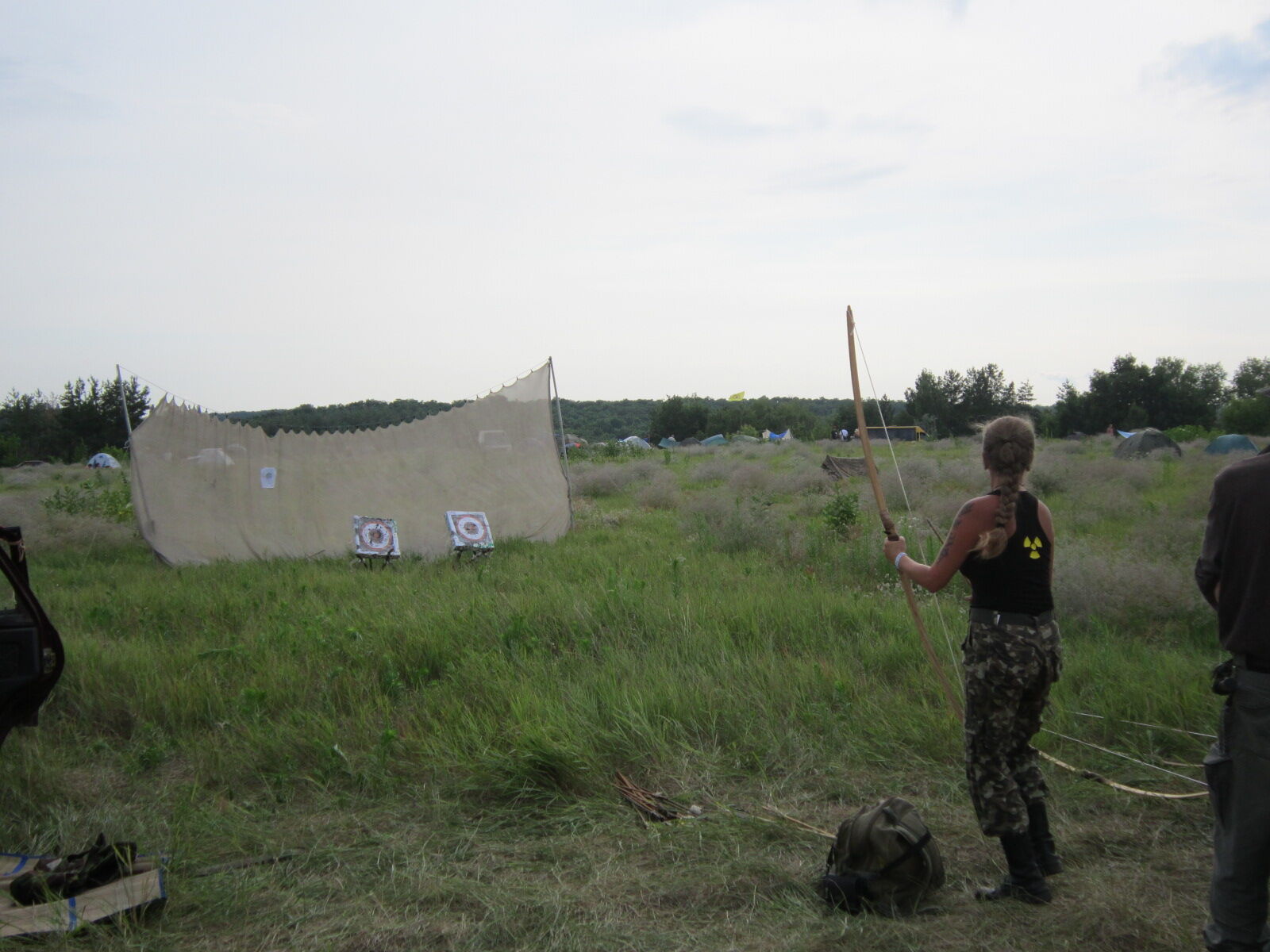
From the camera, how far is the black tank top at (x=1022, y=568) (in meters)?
3.21

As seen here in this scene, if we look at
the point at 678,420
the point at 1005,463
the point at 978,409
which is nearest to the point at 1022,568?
the point at 1005,463

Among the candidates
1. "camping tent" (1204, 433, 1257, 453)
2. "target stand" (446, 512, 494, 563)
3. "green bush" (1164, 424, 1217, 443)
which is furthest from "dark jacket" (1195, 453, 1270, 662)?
"green bush" (1164, 424, 1217, 443)

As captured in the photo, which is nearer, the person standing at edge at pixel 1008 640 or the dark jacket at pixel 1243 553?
the dark jacket at pixel 1243 553

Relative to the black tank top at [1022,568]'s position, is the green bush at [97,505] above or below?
below

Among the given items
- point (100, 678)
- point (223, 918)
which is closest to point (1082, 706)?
point (223, 918)

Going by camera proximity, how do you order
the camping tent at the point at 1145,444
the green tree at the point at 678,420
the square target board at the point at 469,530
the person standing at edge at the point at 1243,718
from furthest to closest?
1. the green tree at the point at 678,420
2. the camping tent at the point at 1145,444
3. the square target board at the point at 469,530
4. the person standing at edge at the point at 1243,718

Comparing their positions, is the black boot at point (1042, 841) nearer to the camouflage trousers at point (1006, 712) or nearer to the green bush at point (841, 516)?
the camouflage trousers at point (1006, 712)

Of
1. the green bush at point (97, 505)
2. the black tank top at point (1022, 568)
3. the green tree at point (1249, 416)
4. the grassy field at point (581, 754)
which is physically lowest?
the grassy field at point (581, 754)

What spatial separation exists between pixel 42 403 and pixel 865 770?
47.4 metres

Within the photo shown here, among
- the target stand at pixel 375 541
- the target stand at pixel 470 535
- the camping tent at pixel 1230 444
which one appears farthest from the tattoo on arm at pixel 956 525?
the camping tent at pixel 1230 444

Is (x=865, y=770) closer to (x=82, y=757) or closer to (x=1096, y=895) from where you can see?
(x=1096, y=895)

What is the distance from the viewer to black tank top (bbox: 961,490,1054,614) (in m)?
3.21

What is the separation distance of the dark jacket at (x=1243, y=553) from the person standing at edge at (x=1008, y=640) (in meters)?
0.60

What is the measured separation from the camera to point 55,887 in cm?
345
